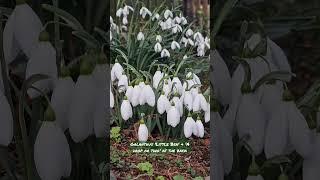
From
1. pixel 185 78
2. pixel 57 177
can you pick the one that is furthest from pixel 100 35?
pixel 57 177

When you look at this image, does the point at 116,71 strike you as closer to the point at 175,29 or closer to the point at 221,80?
the point at 175,29

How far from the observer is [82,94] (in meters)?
1.25

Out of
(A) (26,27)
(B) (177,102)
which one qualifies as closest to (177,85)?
(B) (177,102)

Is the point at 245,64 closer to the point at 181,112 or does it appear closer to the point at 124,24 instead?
the point at 181,112

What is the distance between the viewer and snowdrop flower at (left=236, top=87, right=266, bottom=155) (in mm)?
1270

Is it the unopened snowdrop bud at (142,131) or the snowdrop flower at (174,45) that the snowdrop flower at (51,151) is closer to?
the unopened snowdrop bud at (142,131)

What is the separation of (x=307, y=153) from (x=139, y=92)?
0.42 meters

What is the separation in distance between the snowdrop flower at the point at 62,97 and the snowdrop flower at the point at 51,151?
0.04 m

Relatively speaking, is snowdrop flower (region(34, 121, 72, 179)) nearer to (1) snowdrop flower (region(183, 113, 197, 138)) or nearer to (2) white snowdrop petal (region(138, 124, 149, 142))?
(2) white snowdrop petal (region(138, 124, 149, 142))

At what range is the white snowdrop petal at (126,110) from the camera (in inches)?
47.4

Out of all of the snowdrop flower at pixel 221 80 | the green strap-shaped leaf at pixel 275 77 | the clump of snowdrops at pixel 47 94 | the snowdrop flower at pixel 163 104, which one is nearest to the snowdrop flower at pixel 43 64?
the clump of snowdrops at pixel 47 94

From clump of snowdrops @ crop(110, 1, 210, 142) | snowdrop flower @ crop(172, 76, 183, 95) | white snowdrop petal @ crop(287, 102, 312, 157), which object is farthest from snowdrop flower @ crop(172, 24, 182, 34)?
white snowdrop petal @ crop(287, 102, 312, 157)

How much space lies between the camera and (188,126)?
1.21 meters

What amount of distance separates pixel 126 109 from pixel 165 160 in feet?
0.48
